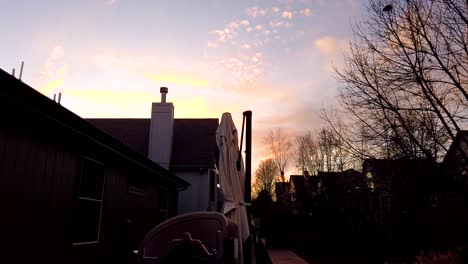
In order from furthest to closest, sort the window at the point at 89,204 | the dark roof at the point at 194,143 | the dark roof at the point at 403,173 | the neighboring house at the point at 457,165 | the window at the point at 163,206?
the dark roof at the point at 194,143
the window at the point at 163,206
the dark roof at the point at 403,173
the neighboring house at the point at 457,165
the window at the point at 89,204

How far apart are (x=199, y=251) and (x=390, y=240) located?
42.3 ft

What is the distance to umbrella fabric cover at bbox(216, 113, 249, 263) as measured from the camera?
5.07 meters

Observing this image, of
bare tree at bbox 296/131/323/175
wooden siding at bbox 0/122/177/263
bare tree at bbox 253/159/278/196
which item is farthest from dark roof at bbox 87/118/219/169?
bare tree at bbox 253/159/278/196

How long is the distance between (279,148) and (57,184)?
131ft

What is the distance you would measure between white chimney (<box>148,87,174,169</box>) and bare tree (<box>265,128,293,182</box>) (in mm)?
28153

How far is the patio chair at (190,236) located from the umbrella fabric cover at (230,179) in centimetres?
37

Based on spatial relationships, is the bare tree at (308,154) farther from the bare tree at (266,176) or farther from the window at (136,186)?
the window at (136,186)

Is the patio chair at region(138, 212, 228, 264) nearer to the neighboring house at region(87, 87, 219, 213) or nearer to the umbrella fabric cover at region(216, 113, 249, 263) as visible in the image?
the umbrella fabric cover at region(216, 113, 249, 263)

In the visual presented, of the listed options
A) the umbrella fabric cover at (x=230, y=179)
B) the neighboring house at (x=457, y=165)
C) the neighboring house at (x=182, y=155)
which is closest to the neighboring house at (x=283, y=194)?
the neighboring house at (x=182, y=155)

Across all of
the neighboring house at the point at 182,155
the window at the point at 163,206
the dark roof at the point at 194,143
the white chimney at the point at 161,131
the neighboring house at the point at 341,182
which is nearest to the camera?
the window at the point at 163,206

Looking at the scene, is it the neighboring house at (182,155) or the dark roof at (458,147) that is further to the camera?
the neighboring house at (182,155)

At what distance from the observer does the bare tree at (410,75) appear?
8039 mm

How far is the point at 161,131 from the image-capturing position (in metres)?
17.3

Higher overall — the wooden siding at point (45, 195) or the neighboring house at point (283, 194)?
the neighboring house at point (283, 194)
